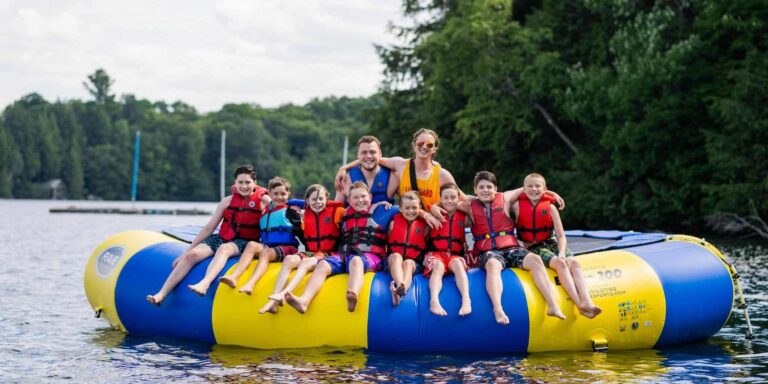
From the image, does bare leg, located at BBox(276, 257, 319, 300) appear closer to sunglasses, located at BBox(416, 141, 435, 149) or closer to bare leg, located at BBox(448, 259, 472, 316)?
bare leg, located at BBox(448, 259, 472, 316)

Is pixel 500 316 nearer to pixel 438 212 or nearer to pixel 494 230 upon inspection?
pixel 494 230

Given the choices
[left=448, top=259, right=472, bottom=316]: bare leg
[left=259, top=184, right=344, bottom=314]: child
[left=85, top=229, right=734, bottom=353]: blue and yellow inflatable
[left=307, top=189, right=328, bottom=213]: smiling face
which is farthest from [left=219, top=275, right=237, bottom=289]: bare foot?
[left=448, top=259, right=472, bottom=316]: bare leg

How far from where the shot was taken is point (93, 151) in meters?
79.7

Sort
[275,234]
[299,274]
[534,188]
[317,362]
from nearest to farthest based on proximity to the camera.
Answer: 1. [317,362]
2. [299,274]
3. [534,188]
4. [275,234]

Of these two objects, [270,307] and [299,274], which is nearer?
[270,307]

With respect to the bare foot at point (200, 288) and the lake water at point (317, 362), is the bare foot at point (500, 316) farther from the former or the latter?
the bare foot at point (200, 288)

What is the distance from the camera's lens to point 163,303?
7.32m

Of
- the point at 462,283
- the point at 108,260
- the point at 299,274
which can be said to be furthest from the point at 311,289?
the point at 108,260

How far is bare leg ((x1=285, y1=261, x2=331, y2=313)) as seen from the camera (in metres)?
6.66

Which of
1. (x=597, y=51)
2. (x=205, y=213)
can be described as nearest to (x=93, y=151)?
(x=205, y=213)

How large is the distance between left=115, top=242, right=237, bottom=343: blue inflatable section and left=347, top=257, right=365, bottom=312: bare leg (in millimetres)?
1009

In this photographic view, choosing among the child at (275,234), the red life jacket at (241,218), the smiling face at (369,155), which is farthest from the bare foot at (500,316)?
the red life jacket at (241,218)

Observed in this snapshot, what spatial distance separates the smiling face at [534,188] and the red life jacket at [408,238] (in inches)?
32.3

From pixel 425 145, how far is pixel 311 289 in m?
1.44
